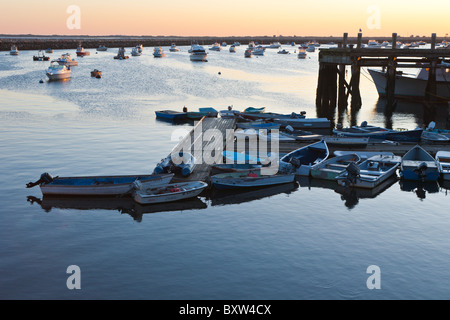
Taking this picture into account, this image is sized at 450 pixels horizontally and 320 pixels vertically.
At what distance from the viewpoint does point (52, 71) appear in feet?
264

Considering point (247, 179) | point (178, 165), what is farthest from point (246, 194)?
point (178, 165)

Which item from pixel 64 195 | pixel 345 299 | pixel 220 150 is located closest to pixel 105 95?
pixel 220 150

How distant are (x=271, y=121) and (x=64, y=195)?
1890cm

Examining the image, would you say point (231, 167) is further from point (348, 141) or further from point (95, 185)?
point (348, 141)

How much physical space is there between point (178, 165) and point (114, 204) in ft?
13.7

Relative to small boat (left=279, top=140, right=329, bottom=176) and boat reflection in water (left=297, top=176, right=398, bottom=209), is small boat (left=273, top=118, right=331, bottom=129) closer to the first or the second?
small boat (left=279, top=140, right=329, bottom=176)

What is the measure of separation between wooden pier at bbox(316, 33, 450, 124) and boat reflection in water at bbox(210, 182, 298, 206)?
75.5 feet

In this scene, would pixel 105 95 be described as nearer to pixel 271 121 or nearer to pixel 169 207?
pixel 271 121

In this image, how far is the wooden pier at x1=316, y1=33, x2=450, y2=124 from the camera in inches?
1767

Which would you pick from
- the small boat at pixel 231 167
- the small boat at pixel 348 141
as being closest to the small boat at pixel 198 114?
the small boat at pixel 348 141

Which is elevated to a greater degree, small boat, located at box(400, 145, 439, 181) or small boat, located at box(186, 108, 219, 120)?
small boat, located at box(186, 108, 219, 120)

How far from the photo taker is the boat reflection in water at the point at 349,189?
947 inches

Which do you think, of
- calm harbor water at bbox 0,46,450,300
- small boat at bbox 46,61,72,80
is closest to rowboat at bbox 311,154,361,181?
calm harbor water at bbox 0,46,450,300
